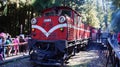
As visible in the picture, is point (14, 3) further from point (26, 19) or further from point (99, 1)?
point (99, 1)

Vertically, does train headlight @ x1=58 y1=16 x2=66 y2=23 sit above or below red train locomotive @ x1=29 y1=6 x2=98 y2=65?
above

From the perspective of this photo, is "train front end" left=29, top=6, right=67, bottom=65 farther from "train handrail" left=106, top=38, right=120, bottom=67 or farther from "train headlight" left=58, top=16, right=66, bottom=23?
"train handrail" left=106, top=38, right=120, bottom=67

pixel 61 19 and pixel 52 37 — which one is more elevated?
pixel 61 19

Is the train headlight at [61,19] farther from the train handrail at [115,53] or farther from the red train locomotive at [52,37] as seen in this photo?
the train handrail at [115,53]

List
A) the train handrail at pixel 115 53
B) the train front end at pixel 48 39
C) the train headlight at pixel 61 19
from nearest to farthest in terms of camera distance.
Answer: the train handrail at pixel 115 53 < the train front end at pixel 48 39 < the train headlight at pixel 61 19

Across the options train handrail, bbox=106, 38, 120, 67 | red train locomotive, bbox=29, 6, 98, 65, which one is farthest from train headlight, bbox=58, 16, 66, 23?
train handrail, bbox=106, 38, 120, 67

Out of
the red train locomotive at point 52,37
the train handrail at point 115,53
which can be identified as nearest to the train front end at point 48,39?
the red train locomotive at point 52,37

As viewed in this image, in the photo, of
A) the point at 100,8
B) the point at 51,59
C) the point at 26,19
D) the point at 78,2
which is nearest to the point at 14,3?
the point at 26,19

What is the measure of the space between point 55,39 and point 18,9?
18162 millimetres

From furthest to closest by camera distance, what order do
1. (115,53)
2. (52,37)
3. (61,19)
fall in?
(52,37), (61,19), (115,53)

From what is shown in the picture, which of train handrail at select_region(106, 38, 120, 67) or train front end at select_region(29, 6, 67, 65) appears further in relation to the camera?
train front end at select_region(29, 6, 67, 65)

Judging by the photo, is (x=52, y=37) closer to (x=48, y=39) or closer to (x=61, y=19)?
(x=48, y=39)

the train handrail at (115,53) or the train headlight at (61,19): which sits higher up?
the train headlight at (61,19)

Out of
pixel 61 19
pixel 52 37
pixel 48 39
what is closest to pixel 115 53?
pixel 61 19
